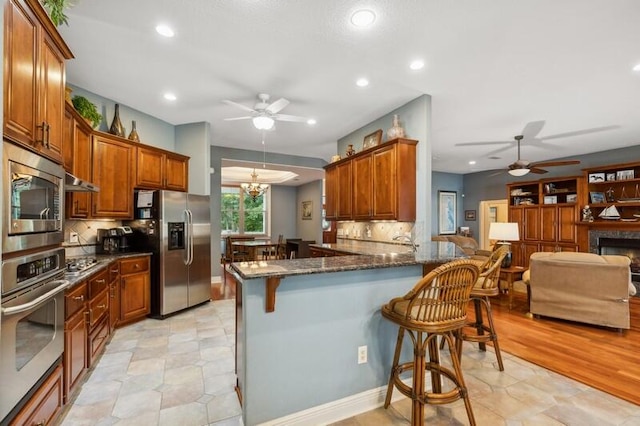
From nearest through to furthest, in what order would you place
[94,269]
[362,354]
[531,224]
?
1. [362,354]
2. [94,269]
3. [531,224]

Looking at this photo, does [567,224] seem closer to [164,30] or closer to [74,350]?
[164,30]

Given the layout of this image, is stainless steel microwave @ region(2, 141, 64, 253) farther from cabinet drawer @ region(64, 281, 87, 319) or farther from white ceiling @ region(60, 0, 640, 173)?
white ceiling @ region(60, 0, 640, 173)

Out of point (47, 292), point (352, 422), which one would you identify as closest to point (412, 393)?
point (352, 422)

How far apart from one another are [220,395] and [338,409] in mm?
918

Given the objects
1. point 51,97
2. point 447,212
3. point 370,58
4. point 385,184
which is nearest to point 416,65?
point 370,58

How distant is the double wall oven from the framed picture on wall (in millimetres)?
8825

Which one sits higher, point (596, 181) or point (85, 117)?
point (85, 117)

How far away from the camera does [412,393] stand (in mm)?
1771

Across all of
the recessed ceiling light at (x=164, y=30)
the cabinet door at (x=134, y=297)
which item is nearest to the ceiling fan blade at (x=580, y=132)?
the recessed ceiling light at (x=164, y=30)

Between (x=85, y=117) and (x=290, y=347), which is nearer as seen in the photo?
(x=290, y=347)

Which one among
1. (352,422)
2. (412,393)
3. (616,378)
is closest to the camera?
(412,393)

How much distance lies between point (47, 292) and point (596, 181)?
8.59 meters

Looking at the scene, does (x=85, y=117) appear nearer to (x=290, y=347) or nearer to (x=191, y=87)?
(x=191, y=87)

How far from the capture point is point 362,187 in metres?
4.44
